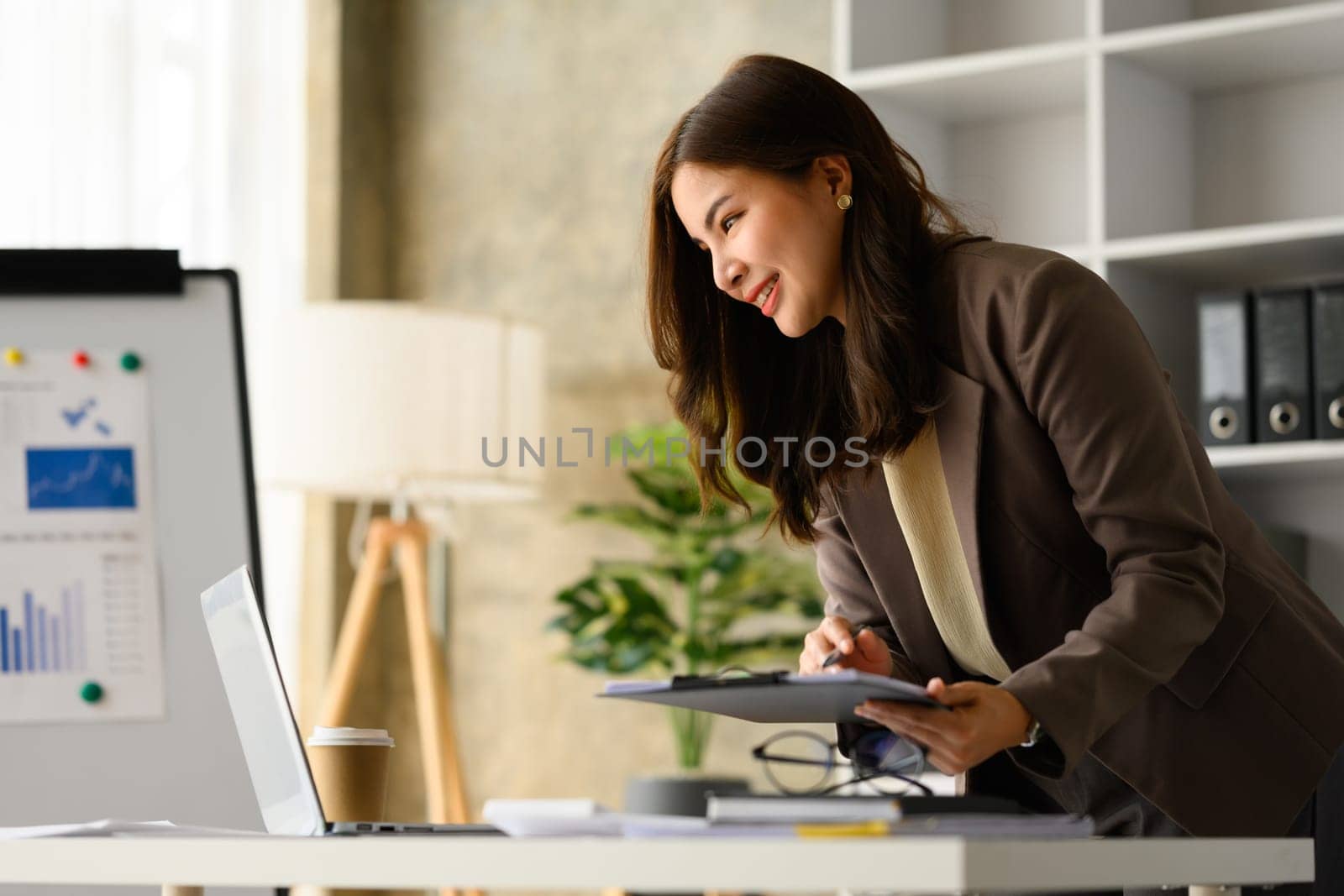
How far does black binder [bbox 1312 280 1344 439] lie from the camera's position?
2.55m

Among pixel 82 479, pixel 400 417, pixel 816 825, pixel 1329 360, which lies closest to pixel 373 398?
pixel 400 417

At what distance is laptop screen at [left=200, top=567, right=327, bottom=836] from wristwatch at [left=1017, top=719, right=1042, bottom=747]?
0.48m

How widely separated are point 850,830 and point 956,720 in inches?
9.3

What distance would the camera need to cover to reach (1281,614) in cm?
132

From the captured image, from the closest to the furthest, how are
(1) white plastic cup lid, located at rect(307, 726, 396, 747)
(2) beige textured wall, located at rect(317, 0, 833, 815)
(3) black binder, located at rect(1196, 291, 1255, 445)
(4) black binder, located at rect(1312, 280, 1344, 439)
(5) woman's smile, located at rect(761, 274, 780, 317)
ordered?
(1) white plastic cup lid, located at rect(307, 726, 396, 747) < (5) woman's smile, located at rect(761, 274, 780, 317) < (4) black binder, located at rect(1312, 280, 1344, 439) < (3) black binder, located at rect(1196, 291, 1255, 445) < (2) beige textured wall, located at rect(317, 0, 833, 815)

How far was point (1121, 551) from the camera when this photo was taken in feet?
3.95

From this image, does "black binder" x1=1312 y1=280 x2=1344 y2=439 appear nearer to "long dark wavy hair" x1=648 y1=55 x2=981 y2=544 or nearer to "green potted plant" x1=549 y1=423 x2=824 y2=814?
"green potted plant" x1=549 y1=423 x2=824 y2=814

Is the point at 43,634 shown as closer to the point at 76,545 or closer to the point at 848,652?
the point at 76,545

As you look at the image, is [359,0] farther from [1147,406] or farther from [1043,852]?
[1043,852]

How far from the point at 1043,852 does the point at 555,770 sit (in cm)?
307

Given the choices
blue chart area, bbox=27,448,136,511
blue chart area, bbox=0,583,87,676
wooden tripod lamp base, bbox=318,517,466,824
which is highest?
blue chart area, bbox=27,448,136,511

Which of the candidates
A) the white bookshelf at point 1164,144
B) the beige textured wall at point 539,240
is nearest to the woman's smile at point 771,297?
the white bookshelf at point 1164,144

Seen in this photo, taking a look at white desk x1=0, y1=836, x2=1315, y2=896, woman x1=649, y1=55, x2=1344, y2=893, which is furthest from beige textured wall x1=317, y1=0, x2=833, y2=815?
white desk x1=0, y1=836, x2=1315, y2=896

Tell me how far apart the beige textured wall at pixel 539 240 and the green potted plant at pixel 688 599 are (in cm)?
32
